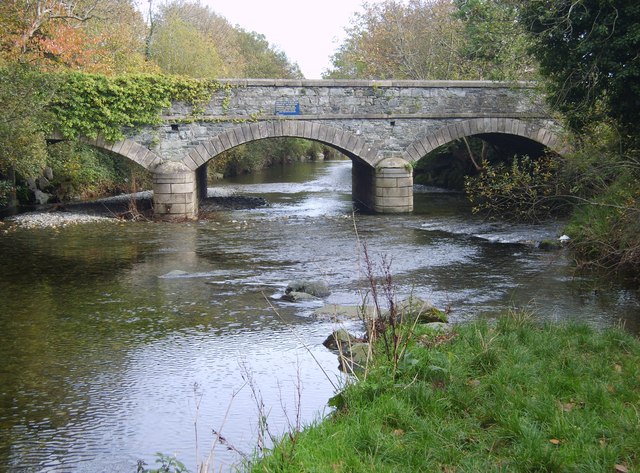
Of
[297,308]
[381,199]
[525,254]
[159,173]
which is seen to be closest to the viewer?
[297,308]

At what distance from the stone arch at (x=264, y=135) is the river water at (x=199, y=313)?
80.3 inches

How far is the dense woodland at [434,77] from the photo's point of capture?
1177cm

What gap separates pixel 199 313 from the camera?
10.5 m

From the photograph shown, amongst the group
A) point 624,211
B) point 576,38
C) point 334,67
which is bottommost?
point 624,211

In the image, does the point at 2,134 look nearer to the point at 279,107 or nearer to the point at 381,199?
the point at 279,107

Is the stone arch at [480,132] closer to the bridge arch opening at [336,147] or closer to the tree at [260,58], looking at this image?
the bridge arch opening at [336,147]

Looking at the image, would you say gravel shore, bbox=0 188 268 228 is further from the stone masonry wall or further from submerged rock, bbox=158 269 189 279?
submerged rock, bbox=158 269 189 279

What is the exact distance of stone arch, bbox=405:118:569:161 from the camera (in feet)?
73.2

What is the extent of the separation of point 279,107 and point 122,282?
31.9ft

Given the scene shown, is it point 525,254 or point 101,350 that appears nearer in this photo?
point 101,350

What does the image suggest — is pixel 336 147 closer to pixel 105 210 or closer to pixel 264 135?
pixel 264 135

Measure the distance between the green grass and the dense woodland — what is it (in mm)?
4574

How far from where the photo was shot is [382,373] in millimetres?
6305

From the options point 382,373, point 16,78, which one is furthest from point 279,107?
point 382,373
